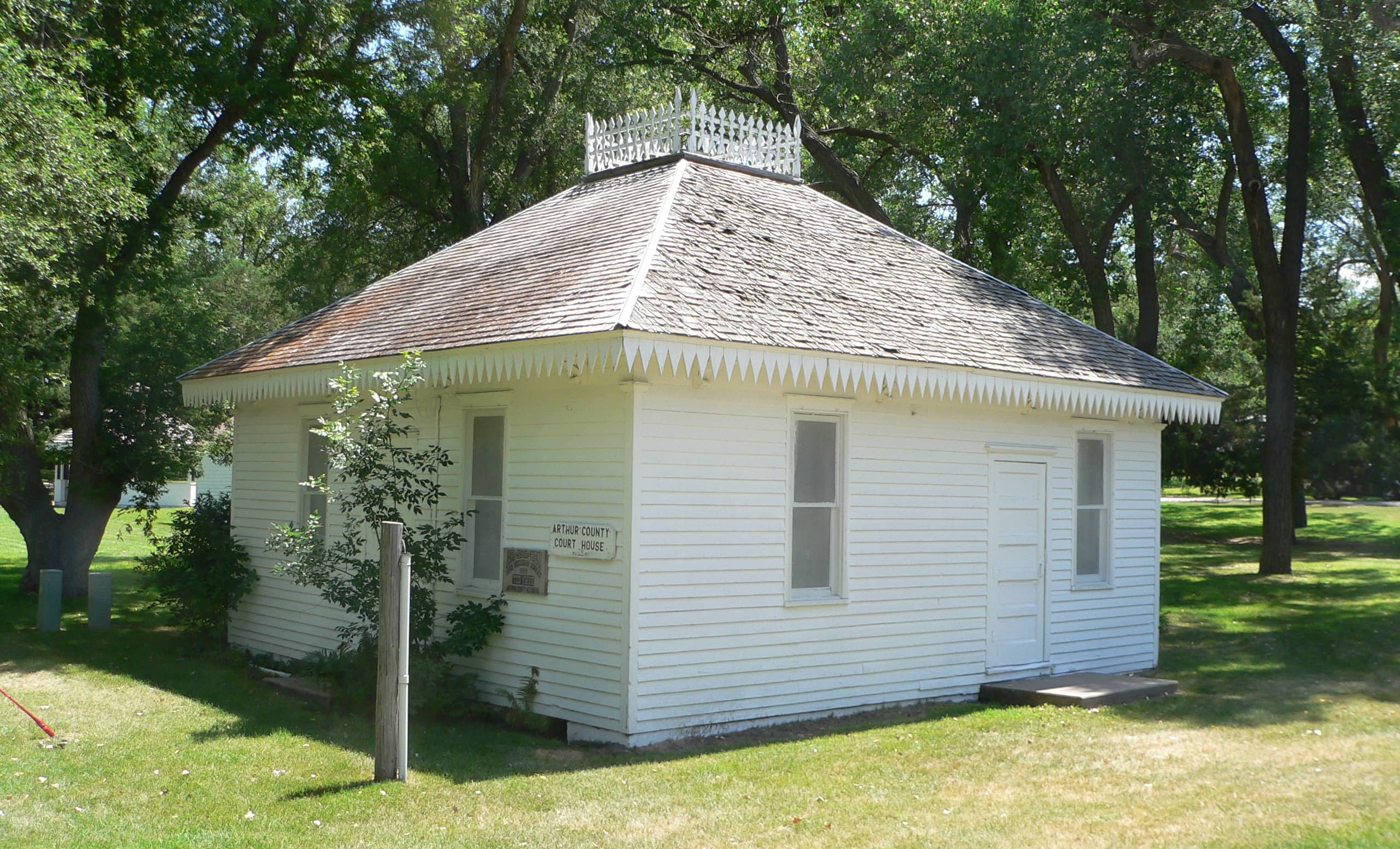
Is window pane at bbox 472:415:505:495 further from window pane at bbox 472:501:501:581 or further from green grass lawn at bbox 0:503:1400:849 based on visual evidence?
green grass lawn at bbox 0:503:1400:849

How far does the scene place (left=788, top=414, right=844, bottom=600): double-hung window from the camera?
10805 millimetres

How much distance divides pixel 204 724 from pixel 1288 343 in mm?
19557

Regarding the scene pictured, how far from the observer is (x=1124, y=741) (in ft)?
31.6

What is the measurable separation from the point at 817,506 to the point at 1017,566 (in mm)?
2940

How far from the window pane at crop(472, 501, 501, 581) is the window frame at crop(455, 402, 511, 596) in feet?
0.06

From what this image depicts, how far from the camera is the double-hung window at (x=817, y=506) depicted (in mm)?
10805

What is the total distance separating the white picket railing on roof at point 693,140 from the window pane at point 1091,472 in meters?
4.78

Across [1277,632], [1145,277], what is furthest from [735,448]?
[1145,277]

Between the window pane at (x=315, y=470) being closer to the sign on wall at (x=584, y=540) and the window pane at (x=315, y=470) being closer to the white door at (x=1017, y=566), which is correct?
the sign on wall at (x=584, y=540)

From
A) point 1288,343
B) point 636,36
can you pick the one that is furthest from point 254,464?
point 1288,343

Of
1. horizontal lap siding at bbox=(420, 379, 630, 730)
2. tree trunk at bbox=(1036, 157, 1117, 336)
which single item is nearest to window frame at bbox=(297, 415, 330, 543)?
horizontal lap siding at bbox=(420, 379, 630, 730)

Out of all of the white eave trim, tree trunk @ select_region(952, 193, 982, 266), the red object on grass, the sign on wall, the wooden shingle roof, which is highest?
tree trunk @ select_region(952, 193, 982, 266)

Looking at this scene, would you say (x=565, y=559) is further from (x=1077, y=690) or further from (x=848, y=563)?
(x=1077, y=690)

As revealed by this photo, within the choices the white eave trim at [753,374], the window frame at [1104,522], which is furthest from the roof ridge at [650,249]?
the window frame at [1104,522]
